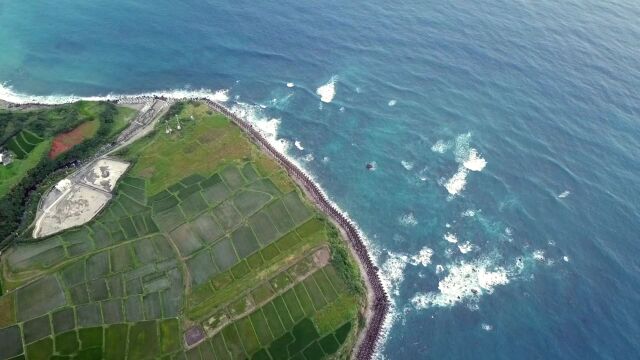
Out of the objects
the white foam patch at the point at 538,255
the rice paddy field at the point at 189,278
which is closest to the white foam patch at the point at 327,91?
the rice paddy field at the point at 189,278

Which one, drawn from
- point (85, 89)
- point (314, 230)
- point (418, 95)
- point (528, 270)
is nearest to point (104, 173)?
point (85, 89)

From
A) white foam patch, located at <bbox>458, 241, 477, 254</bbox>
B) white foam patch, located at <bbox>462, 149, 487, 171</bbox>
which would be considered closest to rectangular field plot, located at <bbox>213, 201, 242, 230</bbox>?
white foam patch, located at <bbox>458, 241, 477, 254</bbox>

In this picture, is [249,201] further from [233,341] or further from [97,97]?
[97,97]

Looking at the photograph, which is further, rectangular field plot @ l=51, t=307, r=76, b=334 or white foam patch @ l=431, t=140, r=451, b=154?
white foam patch @ l=431, t=140, r=451, b=154

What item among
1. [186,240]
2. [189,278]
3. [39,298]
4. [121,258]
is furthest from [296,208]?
[39,298]

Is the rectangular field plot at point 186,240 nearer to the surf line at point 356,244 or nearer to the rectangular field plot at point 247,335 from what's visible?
the rectangular field plot at point 247,335

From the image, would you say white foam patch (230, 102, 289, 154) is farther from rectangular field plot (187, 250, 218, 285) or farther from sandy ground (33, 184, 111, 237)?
sandy ground (33, 184, 111, 237)

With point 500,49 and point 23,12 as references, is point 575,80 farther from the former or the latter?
point 23,12
